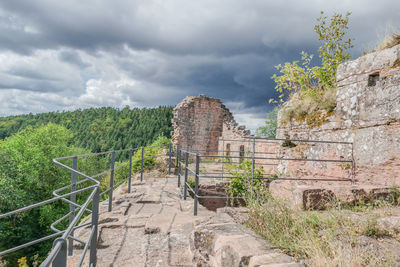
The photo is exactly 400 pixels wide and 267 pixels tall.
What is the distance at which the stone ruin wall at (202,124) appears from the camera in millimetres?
17312

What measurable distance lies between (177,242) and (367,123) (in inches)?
154

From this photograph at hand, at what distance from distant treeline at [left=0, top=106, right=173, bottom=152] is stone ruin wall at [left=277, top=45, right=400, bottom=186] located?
3855 cm

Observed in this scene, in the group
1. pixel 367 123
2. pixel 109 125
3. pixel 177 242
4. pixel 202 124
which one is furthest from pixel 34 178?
pixel 109 125

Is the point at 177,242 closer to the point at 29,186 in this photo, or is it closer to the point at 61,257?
the point at 61,257

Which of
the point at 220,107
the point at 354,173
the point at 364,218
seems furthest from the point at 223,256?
the point at 220,107

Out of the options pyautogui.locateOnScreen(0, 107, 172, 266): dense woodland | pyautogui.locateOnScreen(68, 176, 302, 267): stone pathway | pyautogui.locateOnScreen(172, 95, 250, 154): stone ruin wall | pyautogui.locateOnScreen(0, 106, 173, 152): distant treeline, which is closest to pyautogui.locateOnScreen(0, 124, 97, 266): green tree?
pyautogui.locateOnScreen(0, 107, 172, 266): dense woodland

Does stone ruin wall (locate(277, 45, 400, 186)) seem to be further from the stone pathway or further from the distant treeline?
the distant treeline

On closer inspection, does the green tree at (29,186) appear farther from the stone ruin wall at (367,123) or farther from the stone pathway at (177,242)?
the stone ruin wall at (367,123)

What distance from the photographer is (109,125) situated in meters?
58.2

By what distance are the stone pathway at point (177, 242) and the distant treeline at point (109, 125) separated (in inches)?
1543

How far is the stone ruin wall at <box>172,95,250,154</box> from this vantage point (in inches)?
682

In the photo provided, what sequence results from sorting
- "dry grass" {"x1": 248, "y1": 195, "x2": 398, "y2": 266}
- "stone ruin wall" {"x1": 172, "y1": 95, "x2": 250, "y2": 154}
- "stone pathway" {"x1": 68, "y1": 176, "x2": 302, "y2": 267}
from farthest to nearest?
"stone ruin wall" {"x1": 172, "y1": 95, "x2": 250, "y2": 154}
"stone pathway" {"x1": 68, "y1": 176, "x2": 302, "y2": 267}
"dry grass" {"x1": 248, "y1": 195, "x2": 398, "y2": 266}

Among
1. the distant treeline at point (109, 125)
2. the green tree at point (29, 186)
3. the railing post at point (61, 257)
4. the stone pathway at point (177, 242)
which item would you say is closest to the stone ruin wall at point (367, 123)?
the stone pathway at point (177, 242)

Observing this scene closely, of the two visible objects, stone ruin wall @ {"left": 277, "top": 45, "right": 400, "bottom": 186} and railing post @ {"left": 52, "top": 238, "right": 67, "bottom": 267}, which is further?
stone ruin wall @ {"left": 277, "top": 45, "right": 400, "bottom": 186}
